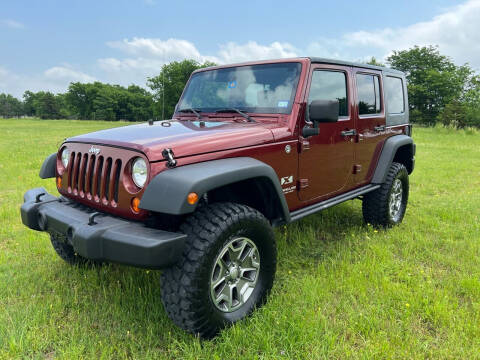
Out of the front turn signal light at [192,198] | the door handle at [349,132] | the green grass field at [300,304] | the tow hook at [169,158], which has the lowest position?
the green grass field at [300,304]

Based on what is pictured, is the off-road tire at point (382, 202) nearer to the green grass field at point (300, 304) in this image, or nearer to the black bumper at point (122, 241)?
the green grass field at point (300, 304)

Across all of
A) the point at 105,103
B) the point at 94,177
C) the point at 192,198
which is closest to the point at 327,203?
the point at 192,198

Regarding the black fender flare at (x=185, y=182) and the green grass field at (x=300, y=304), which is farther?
the green grass field at (x=300, y=304)

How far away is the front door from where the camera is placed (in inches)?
126

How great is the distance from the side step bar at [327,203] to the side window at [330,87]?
86cm

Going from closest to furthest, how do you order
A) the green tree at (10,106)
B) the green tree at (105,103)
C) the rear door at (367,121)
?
1. the rear door at (367,121)
2. the green tree at (105,103)
3. the green tree at (10,106)

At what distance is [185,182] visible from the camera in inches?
80.7

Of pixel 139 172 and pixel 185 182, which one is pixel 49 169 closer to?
pixel 139 172

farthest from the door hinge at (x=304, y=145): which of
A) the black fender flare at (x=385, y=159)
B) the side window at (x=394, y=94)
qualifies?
the side window at (x=394, y=94)

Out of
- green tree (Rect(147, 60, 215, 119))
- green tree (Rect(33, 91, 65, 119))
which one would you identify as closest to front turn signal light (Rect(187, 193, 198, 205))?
green tree (Rect(147, 60, 215, 119))

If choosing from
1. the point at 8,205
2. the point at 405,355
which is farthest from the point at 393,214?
the point at 8,205

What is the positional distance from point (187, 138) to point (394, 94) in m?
3.53

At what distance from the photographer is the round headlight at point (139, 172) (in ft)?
7.27

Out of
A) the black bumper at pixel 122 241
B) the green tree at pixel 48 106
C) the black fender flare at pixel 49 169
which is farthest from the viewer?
the green tree at pixel 48 106
